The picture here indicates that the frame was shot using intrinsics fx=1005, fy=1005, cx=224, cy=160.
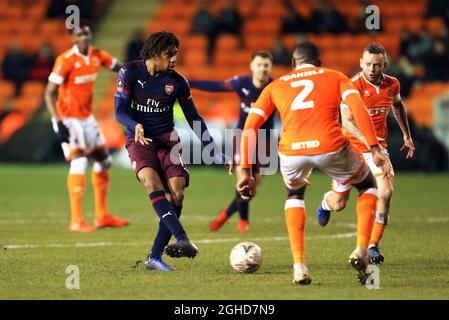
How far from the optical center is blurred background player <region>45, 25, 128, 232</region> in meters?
12.7

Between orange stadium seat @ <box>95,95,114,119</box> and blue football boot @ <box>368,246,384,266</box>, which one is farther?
orange stadium seat @ <box>95,95,114,119</box>

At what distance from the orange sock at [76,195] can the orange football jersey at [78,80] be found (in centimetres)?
80

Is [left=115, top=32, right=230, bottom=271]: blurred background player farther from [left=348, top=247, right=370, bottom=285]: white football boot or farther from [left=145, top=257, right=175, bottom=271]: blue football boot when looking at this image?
[left=348, top=247, right=370, bottom=285]: white football boot

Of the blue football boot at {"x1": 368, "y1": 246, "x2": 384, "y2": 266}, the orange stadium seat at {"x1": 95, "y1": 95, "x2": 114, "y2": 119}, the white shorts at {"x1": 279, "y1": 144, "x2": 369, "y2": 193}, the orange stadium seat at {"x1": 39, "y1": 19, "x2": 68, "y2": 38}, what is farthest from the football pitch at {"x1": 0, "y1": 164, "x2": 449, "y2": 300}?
the orange stadium seat at {"x1": 39, "y1": 19, "x2": 68, "y2": 38}

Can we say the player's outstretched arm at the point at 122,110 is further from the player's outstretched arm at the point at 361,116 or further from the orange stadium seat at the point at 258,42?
the orange stadium seat at the point at 258,42

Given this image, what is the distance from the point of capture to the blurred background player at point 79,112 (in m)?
12.7

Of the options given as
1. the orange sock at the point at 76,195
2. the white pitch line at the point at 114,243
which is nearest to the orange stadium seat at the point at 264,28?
the orange sock at the point at 76,195

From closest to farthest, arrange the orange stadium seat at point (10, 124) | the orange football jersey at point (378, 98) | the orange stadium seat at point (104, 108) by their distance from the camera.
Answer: the orange football jersey at point (378, 98) → the orange stadium seat at point (10, 124) → the orange stadium seat at point (104, 108)

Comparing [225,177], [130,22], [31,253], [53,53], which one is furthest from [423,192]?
[130,22]

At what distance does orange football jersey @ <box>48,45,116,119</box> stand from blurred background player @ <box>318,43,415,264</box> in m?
4.17

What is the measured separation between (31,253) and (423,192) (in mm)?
9267

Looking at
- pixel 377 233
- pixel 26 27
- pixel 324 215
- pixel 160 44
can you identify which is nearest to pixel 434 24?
pixel 26 27

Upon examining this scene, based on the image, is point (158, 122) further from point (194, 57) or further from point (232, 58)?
point (194, 57)
